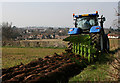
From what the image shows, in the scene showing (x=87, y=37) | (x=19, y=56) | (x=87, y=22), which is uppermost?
(x=87, y=22)

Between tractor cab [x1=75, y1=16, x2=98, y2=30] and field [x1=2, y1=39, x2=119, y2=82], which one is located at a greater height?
tractor cab [x1=75, y1=16, x2=98, y2=30]

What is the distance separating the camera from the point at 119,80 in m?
3.05

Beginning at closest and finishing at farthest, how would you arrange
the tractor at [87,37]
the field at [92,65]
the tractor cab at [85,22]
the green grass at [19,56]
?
the field at [92,65]
the tractor at [87,37]
the green grass at [19,56]
the tractor cab at [85,22]

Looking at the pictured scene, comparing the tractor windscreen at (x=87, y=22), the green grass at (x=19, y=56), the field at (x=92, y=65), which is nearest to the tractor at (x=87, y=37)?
the tractor windscreen at (x=87, y=22)

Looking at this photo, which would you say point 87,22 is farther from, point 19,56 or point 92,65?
point 19,56

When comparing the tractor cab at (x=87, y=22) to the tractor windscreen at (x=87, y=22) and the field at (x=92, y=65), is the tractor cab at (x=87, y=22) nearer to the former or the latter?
the tractor windscreen at (x=87, y=22)

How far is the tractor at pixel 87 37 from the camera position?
7044mm

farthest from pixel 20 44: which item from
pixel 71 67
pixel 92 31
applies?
pixel 71 67

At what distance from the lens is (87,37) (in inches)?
285

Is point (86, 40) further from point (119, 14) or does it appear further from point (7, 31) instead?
point (7, 31)

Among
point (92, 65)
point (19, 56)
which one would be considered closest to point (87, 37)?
point (92, 65)

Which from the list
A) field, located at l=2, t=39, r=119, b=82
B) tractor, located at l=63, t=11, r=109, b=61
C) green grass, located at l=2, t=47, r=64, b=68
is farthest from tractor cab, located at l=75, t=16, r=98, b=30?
green grass, located at l=2, t=47, r=64, b=68

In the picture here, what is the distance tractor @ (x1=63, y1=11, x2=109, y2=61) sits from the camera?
7044mm

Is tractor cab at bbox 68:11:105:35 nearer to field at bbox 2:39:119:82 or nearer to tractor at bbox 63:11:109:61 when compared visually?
tractor at bbox 63:11:109:61
